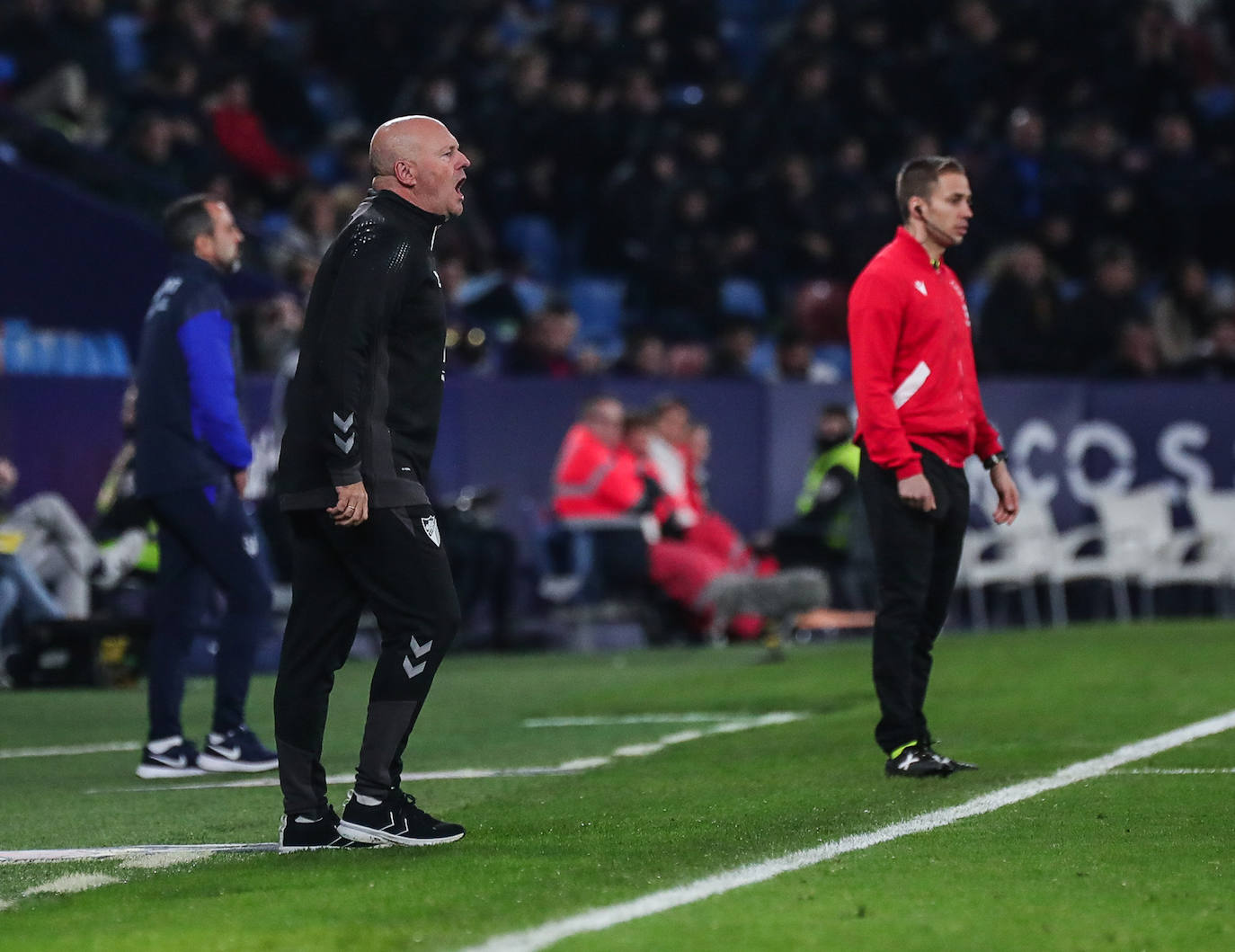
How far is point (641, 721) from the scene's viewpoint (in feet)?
33.7

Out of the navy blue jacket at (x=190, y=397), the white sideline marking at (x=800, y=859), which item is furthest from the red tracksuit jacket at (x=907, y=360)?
the navy blue jacket at (x=190, y=397)

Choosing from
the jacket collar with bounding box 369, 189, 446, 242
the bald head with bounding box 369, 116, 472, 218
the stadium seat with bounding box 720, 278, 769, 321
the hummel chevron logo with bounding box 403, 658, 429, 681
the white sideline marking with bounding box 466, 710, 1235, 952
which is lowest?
the white sideline marking with bounding box 466, 710, 1235, 952

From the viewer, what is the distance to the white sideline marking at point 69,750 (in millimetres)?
9352

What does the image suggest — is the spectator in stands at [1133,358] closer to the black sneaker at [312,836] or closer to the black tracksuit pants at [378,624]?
the black tracksuit pants at [378,624]

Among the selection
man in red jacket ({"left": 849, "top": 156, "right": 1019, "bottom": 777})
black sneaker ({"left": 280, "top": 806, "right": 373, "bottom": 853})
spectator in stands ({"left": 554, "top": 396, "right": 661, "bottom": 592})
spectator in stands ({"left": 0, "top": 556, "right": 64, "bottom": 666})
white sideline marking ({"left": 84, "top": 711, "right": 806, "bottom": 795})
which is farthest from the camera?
spectator in stands ({"left": 554, "top": 396, "right": 661, "bottom": 592})

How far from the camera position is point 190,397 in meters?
8.43

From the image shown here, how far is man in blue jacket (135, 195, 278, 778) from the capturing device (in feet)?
27.5

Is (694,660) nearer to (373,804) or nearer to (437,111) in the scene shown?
(437,111)

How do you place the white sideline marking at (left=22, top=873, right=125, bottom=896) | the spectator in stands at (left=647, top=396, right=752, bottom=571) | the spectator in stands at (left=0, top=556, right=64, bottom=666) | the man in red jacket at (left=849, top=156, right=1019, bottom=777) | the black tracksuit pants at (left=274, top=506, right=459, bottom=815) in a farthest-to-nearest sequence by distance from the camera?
the spectator in stands at (left=647, top=396, right=752, bottom=571) < the spectator in stands at (left=0, top=556, right=64, bottom=666) < the man in red jacket at (left=849, top=156, right=1019, bottom=777) < the black tracksuit pants at (left=274, top=506, right=459, bottom=815) < the white sideline marking at (left=22, top=873, right=125, bottom=896)

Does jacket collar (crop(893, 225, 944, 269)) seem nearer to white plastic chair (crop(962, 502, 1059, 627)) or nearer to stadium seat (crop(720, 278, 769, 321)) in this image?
white plastic chair (crop(962, 502, 1059, 627))

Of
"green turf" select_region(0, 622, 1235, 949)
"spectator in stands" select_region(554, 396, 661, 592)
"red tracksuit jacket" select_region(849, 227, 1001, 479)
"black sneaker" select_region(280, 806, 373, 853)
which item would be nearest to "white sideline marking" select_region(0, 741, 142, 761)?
"green turf" select_region(0, 622, 1235, 949)

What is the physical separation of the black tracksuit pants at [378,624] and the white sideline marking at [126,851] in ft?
0.88

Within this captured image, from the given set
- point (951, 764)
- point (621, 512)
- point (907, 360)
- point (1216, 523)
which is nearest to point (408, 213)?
point (907, 360)

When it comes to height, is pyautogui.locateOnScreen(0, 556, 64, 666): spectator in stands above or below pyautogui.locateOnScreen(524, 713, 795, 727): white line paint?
above
